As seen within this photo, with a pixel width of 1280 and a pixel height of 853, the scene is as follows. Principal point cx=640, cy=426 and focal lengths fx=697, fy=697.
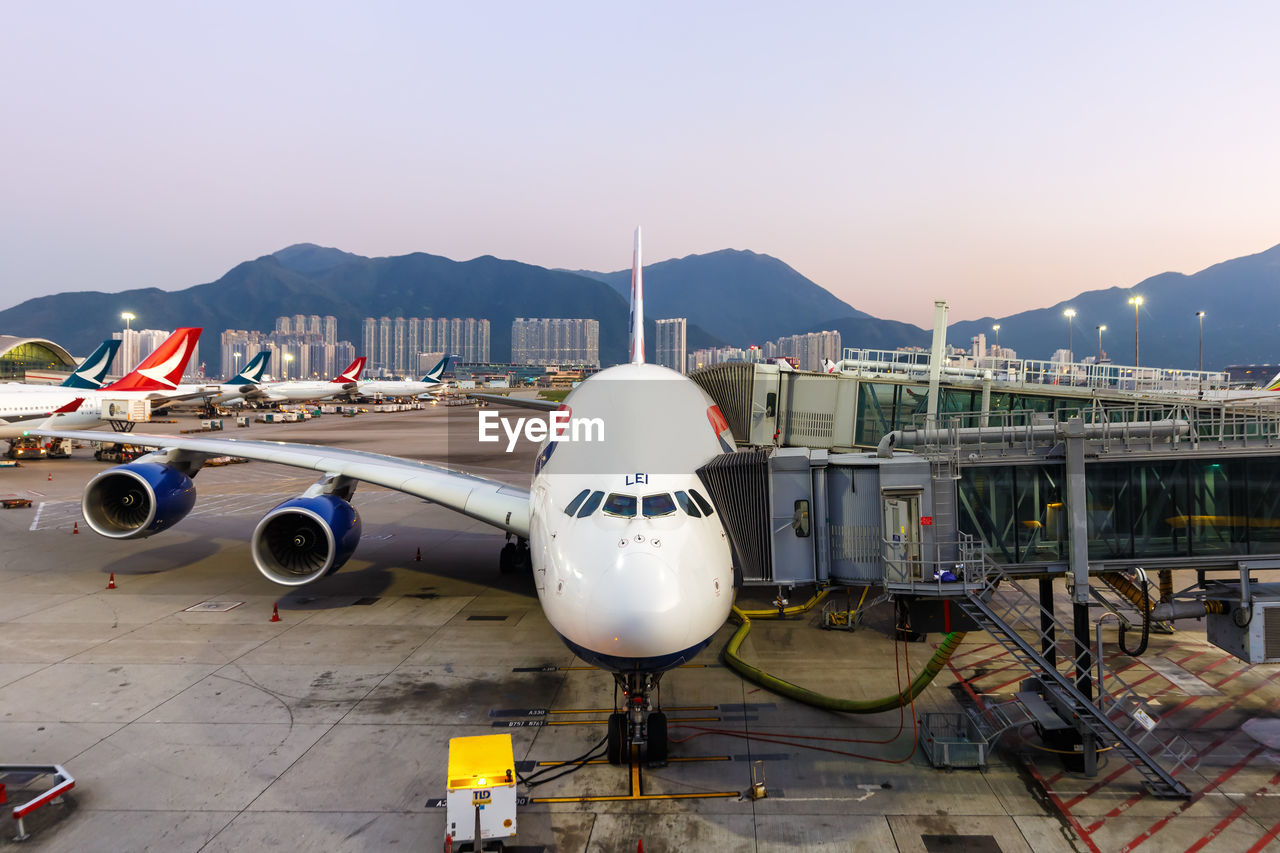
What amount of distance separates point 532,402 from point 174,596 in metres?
11.6

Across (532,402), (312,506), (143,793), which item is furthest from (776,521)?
(532,402)

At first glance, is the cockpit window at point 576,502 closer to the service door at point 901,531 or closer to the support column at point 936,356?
the service door at point 901,531

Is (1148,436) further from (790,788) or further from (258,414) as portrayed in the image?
(258,414)

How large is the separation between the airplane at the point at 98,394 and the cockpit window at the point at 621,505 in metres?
55.2

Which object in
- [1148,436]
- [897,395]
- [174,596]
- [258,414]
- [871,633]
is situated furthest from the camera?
[258,414]

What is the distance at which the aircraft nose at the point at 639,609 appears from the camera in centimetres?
829

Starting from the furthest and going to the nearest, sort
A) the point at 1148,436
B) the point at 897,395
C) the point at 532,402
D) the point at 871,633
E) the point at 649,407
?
1. the point at 532,402
2. the point at 897,395
3. the point at 871,633
4. the point at 1148,436
5. the point at 649,407

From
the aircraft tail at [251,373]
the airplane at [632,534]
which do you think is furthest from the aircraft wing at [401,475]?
the aircraft tail at [251,373]

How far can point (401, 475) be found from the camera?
734 inches

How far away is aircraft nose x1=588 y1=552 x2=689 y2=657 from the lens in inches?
326

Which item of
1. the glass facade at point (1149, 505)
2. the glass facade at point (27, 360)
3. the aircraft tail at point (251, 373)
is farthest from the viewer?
the aircraft tail at point (251, 373)

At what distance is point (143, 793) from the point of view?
9672mm

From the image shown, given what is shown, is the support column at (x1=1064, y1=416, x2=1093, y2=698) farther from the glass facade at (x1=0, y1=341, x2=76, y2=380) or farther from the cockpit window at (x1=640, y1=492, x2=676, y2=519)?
the glass facade at (x1=0, y1=341, x2=76, y2=380)

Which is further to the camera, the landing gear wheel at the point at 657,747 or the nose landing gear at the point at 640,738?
the landing gear wheel at the point at 657,747
